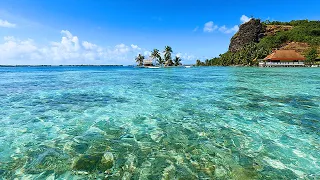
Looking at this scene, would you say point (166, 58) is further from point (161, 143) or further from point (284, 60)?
point (161, 143)

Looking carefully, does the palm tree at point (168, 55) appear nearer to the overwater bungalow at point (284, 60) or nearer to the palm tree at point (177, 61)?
the palm tree at point (177, 61)

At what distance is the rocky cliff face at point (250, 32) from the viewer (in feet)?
426

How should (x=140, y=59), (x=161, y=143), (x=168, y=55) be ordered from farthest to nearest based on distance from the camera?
(x=140, y=59) → (x=168, y=55) → (x=161, y=143)

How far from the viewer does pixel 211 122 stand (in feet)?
25.0

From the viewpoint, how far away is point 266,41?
116 m

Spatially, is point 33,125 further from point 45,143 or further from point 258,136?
point 258,136

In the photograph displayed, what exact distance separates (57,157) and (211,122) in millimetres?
5117

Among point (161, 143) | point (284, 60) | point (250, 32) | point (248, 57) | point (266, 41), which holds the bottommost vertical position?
point (161, 143)

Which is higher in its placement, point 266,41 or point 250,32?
point 250,32

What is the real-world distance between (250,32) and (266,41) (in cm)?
1815

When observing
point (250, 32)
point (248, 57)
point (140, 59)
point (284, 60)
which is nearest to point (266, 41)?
point (250, 32)

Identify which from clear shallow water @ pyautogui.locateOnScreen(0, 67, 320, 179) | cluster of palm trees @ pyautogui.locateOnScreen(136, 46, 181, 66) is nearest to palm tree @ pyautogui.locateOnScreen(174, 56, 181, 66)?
cluster of palm trees @ pyautogui.locateOnScreen(136, 46, 181, 66)

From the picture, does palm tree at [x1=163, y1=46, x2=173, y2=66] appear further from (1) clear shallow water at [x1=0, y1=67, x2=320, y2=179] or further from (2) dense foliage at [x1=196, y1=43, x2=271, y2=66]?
(1) clear shallow water at [x1=0, y1=67, x2=320, y2=179]

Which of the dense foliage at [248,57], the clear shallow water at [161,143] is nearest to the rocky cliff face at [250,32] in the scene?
the dense foliage at [248,57]
